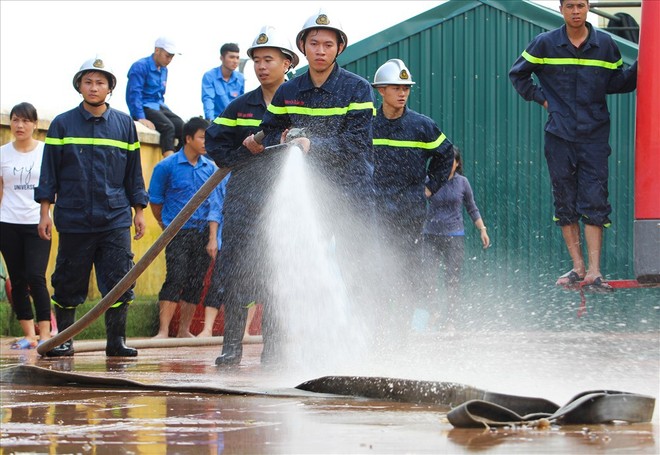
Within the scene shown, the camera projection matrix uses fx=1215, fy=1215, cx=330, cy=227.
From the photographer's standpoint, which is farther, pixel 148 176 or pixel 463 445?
pixel 148 176

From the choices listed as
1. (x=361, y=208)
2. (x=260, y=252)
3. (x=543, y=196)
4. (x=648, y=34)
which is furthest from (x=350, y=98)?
(x=543, y=196)

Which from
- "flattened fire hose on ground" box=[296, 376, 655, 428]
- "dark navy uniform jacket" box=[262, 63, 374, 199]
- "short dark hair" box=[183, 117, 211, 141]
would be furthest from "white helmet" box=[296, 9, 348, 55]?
"short dark hair" box=[183, 117, 211, 141]

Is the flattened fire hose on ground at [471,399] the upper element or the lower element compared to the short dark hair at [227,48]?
lower

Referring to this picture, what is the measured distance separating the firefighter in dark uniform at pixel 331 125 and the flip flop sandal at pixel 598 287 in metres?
1.66

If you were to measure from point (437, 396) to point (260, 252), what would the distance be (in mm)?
3147

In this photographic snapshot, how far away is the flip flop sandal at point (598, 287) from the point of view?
8211mm

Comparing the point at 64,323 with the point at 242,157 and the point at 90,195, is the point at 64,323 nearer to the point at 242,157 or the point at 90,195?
the point at 90,195

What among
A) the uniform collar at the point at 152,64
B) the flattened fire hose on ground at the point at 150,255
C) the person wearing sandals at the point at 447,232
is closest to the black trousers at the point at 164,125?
the uniform collar at the point at 152,64

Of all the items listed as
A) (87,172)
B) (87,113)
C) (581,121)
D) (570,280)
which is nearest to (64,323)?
(87,172)

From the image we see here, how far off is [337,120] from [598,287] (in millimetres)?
2190

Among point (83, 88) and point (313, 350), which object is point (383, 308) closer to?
point (313, 350)

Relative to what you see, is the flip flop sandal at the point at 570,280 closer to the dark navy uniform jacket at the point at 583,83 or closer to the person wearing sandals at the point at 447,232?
the dark navy uniform jacket at the point at 583,83

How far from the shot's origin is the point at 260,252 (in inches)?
320

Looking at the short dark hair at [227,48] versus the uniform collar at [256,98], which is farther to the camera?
the short dark hair at [227,48]
